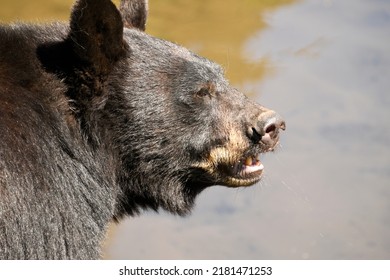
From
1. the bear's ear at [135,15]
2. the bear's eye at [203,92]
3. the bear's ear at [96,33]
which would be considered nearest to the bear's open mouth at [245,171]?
the bear's eye at [203,92]

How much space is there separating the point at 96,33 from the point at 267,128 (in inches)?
54.5

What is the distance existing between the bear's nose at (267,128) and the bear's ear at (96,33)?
111cm

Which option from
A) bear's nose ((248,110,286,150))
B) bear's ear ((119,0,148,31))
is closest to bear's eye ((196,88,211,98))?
bear's nose ((248,110,286,150))

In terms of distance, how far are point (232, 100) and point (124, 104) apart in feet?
2.85

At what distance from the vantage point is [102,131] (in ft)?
20.7

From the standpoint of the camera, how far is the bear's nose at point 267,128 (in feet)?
21.6

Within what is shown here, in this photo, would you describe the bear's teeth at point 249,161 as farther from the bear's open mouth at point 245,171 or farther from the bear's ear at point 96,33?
the bear's ear at point 96,33

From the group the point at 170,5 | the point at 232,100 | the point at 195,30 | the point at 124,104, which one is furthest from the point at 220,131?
the point at 170,5

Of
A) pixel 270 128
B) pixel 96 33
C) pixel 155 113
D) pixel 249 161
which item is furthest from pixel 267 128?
pixel 96 33

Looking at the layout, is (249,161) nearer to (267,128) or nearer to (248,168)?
(248,168)

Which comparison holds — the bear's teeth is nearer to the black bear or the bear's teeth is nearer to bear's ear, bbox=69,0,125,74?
the black bear

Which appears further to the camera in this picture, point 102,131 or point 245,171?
point 245,171

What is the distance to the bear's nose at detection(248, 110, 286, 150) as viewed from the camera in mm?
6582

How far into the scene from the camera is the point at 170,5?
54.0 feet
